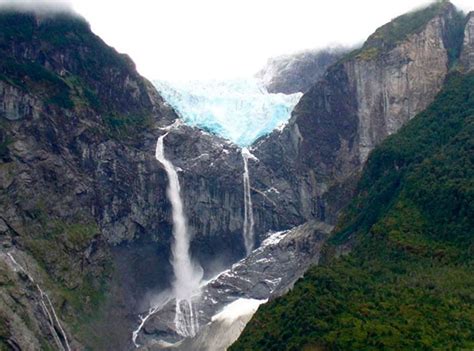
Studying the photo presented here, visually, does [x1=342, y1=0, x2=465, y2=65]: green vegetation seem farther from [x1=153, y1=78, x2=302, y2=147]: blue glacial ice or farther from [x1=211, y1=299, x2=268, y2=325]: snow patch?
[x1=211, y1=299, x2=268, y2=325]: snow patch

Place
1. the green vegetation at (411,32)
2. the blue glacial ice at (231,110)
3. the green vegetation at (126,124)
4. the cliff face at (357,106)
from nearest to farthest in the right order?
the green vegetation at (126,124)
the cliff face at (357,106)
the green vegetation at (411,32)
the blue glacial ice at (231,110)

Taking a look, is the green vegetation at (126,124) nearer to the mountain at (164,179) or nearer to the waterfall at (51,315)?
the mountain at (164,179)

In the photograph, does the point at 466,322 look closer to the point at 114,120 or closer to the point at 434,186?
the point at 434,186

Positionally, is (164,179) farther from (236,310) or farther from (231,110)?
(231,110)

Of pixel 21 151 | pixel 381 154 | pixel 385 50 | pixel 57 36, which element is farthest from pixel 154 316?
pixel 385 50

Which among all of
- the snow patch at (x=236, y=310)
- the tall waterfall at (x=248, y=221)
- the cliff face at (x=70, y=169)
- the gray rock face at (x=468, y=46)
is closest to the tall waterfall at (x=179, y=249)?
the cliff face at (x=70, y=169)
